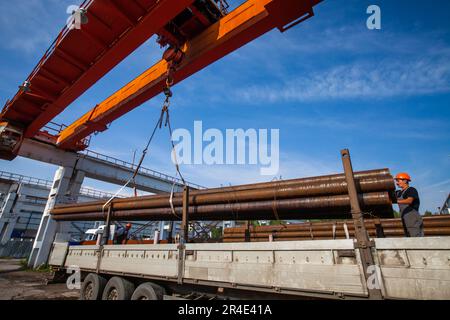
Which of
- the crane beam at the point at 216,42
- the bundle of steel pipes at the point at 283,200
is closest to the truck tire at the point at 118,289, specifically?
the bundle of steel pipes at the point at 283,200

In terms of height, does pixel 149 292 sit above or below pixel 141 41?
below

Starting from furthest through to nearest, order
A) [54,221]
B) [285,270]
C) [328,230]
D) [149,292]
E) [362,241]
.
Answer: [54,221]
[328,230]
[149,292]
[285,270]
[362,241]

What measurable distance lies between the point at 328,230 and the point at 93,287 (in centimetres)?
831

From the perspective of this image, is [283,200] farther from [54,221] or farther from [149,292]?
[54,221]

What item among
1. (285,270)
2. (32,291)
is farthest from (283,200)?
(32,291)

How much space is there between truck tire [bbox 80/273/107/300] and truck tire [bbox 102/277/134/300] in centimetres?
16

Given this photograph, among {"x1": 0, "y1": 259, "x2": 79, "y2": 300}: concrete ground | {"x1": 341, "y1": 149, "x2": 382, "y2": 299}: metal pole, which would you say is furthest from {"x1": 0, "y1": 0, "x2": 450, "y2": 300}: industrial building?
{"x1": 0, "y1": 259, "x2": 79, "y2": 300}: concrete ground

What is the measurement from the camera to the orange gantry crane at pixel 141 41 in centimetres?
583

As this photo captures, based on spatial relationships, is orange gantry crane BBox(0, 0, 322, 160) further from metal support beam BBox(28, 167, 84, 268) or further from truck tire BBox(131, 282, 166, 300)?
metal support beam BBox(28, 167, 84, 268)

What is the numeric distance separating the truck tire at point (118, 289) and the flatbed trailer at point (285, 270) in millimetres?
19

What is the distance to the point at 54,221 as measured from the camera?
14.3 metres

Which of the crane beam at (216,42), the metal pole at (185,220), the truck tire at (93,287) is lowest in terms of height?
the truck tire at (93,287)

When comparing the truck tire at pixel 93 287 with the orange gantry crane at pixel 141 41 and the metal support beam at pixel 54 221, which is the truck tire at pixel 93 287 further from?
the metal support beam at pixel 54 221

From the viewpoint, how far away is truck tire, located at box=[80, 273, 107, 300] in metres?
5.61
